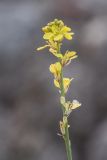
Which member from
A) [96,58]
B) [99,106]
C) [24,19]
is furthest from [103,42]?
[24,19]

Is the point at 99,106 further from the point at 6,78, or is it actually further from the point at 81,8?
the point at 81,8

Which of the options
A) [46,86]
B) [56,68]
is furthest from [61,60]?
[46,86]

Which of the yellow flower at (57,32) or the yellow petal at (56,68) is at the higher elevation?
the yellow flower at (57,32)

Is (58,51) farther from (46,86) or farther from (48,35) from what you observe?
(46,86)

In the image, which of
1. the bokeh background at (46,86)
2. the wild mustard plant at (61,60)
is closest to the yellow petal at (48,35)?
the wild mustard plant at (61,60)

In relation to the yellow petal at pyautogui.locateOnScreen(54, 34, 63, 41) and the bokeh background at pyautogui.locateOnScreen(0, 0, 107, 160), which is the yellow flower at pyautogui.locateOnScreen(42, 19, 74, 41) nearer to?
the yellow petal at pyautogui.locateOnScreen(54, 34, 63, 41)

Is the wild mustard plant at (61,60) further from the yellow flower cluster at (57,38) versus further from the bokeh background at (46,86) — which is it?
the bokeh background at (46,86)
